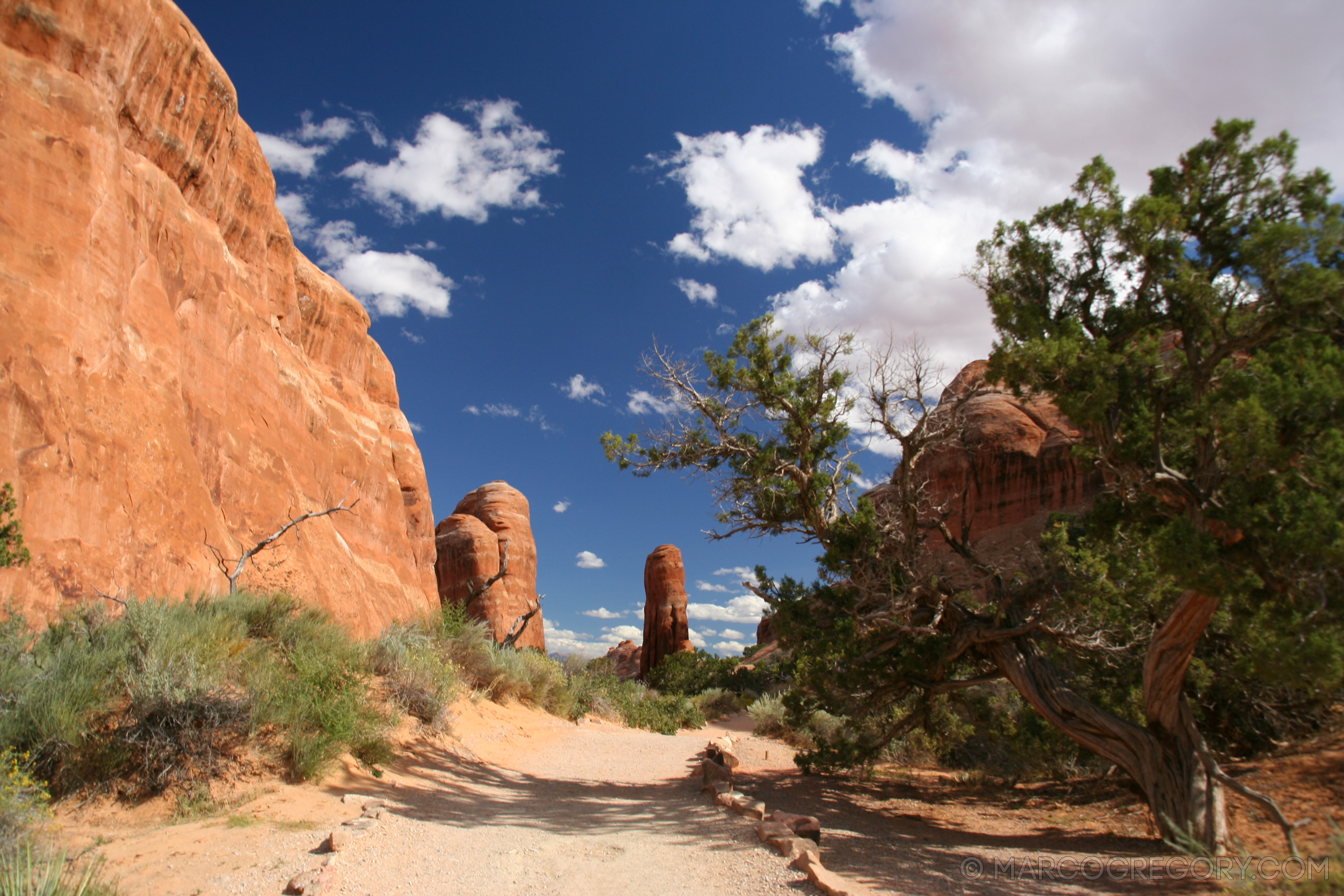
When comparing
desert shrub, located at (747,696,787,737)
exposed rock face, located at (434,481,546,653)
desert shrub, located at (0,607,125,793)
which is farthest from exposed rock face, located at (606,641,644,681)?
desert shrub, located at (0,607,125,793)

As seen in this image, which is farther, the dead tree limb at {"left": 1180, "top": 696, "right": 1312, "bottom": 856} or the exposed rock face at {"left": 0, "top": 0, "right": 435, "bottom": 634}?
the exposed rock face at {"left": 0, "top": 0, "right": 435, "bottom": 634}

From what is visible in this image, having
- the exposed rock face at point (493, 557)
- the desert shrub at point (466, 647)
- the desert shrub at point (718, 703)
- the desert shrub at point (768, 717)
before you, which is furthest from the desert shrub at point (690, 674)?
the desert shrub at point (466, 647)

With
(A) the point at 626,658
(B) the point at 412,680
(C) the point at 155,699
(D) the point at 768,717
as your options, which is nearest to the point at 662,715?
(D) the point at 768,717

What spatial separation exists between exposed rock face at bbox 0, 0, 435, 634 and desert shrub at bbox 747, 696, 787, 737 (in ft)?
30.8

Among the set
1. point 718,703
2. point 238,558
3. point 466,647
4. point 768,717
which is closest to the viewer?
point 238,558

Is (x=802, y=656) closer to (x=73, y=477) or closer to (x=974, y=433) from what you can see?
(x=73, y=477)

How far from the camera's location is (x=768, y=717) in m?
17.5

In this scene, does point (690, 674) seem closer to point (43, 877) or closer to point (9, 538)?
point (9, 538)

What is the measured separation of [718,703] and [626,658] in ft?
138

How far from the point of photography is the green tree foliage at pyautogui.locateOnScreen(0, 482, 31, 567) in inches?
259

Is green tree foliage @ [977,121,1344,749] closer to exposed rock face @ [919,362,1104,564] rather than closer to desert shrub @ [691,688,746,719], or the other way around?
desert shrub @ [691,688,746,719]

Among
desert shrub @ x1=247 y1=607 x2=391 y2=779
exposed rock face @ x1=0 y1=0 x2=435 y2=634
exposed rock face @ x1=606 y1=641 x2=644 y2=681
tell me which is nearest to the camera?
desert shrub @ x1=247 y1=607 x2=391 y2=779

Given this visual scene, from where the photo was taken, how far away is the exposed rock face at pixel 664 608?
4334 cm

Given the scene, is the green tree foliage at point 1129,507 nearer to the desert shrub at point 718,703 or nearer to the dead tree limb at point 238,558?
the dead tree limb at point 238,558
